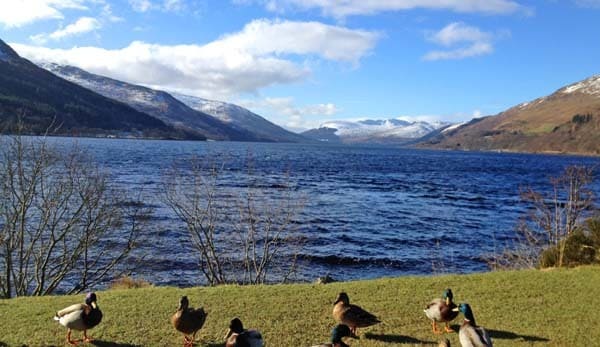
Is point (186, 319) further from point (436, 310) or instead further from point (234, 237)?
point (234, 237)

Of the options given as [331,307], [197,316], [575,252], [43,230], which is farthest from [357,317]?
[43,230]

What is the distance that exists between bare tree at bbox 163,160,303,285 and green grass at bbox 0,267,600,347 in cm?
641

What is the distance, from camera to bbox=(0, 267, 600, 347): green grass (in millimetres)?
9805

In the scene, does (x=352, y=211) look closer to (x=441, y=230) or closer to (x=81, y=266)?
(x=441, y=230)

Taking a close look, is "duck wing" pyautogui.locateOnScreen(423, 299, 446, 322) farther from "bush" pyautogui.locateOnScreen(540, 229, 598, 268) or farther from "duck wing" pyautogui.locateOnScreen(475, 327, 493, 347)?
"bush" pyautogui.locateOnScreen(540, 229, 598, 268)

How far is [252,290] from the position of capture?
13.3 meters

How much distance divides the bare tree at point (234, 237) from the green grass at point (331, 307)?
252 inches

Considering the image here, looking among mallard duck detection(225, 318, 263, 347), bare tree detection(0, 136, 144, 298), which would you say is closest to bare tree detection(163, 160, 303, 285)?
bare tree detection(0, 136, 144, 298)

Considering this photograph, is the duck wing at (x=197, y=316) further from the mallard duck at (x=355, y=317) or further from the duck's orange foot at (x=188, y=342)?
the mallard duck at (x=355, y=317)

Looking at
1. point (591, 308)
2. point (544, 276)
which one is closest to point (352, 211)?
point (544, 276)

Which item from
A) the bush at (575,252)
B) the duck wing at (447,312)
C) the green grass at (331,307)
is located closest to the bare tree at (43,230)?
the green grass at (331,307)

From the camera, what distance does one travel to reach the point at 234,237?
93.1ft

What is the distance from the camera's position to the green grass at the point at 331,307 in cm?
980

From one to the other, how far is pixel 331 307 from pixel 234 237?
17181mm
